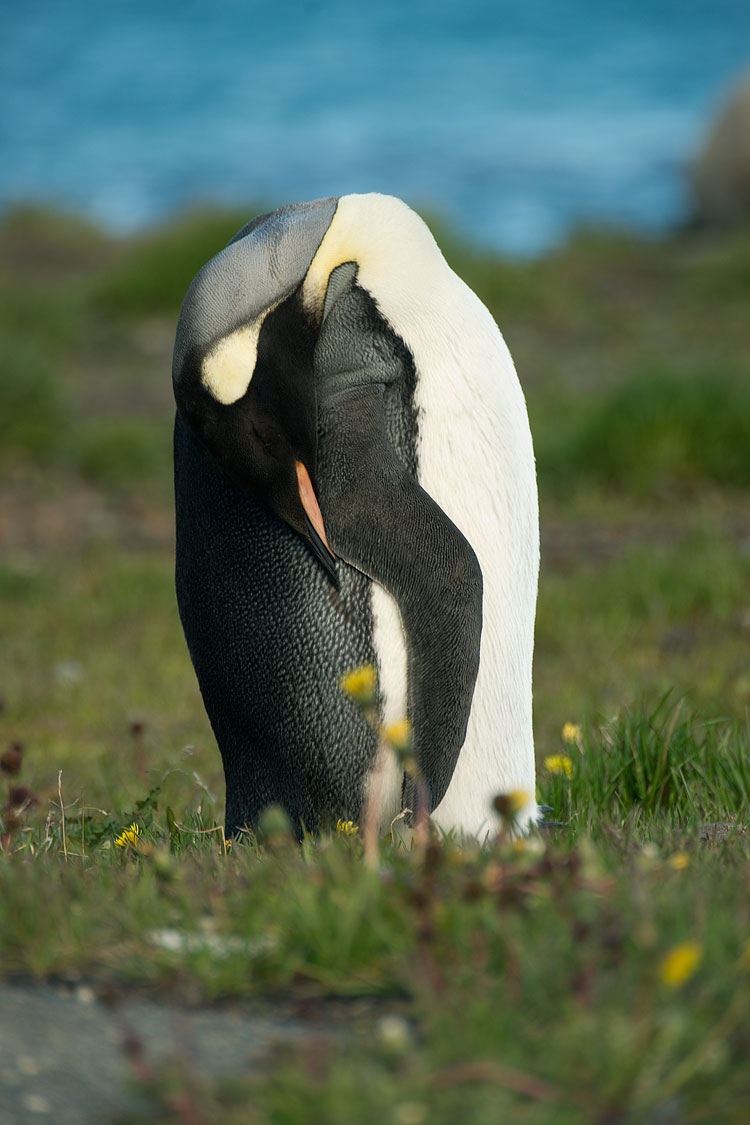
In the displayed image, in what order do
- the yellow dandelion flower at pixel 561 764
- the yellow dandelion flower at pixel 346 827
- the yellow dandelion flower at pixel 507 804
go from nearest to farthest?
the yellow dandelion flower at pixel 507 804
the yellow dandelion flower at pixel 346 827
the yellow dandelion flower at pixel 561 764

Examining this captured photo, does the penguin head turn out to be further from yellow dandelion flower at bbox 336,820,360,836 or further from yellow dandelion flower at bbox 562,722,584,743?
yellow dandelion flower at bbox 562,722,584,743

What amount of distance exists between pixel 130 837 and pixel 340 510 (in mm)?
817

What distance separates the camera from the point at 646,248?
1867cm

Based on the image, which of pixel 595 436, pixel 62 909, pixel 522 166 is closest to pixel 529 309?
pixel 595 436

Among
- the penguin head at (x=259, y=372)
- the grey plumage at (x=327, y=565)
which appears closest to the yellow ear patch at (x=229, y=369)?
the penguin head at (x=259, y=372)

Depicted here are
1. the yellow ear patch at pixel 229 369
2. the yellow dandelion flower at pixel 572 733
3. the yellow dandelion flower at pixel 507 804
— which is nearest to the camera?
the yellow dandelion flower at pixel 507 804

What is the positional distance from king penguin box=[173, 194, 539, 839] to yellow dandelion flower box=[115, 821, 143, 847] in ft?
0.73

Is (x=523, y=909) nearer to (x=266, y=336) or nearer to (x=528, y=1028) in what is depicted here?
(x=528, y=1028)

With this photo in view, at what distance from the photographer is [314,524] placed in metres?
2.71

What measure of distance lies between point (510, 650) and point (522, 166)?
47.3m

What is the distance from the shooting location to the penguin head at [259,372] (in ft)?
8.48

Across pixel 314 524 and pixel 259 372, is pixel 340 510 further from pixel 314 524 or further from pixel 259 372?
pixel 259 372

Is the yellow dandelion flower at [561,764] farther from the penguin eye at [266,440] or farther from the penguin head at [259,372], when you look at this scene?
the penguin eye at [266,440]

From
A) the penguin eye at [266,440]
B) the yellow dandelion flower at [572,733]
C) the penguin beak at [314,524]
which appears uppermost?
the penguin eye at [266,440]
